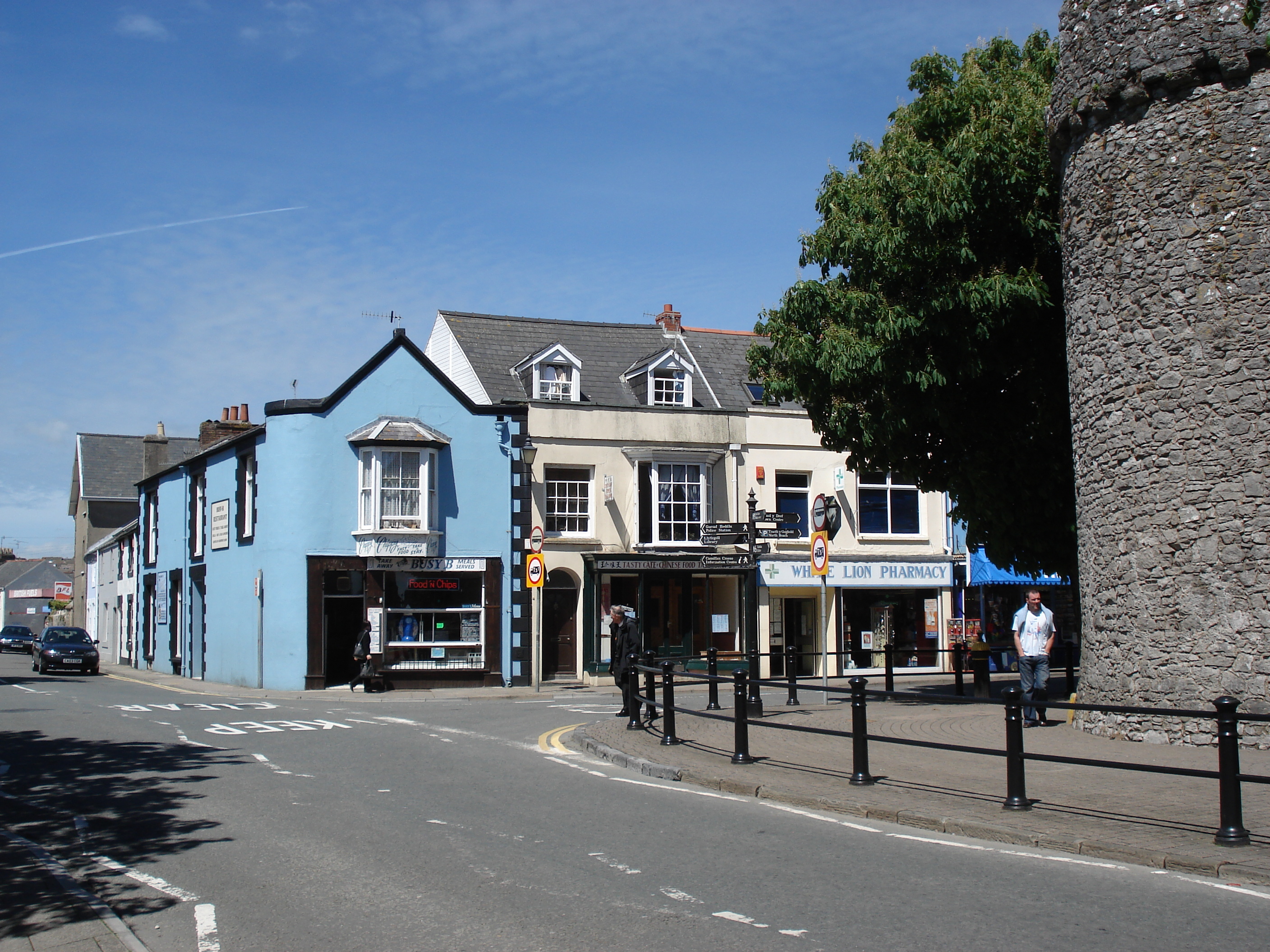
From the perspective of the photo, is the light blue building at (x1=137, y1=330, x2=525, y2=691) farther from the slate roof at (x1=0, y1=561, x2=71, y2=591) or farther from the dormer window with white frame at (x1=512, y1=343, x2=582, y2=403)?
the slate roof at (x1=0, y1=561, x2=71, y2=591)

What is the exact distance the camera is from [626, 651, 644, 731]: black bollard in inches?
604

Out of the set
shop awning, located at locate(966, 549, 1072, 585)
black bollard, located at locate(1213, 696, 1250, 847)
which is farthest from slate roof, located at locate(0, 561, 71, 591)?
black bollard, located at locate(1213, 696, 1250, 847)

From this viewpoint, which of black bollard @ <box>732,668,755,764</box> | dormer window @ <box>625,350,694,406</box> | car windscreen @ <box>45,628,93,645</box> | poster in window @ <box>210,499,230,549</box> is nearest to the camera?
black bollard @ <box>732,668,755,764</box>

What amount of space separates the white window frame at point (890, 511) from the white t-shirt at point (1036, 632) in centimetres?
A: 1616

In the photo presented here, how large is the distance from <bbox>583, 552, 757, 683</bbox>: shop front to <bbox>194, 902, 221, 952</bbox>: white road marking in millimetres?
21917

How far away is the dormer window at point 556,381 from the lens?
1203 inches

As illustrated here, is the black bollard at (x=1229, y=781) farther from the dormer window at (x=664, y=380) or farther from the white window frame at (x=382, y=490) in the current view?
the dormer window at (x=664, y=380)

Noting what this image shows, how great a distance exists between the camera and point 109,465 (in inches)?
2442

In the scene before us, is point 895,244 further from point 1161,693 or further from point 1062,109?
point 1161,693

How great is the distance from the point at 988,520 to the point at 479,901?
14.0 m

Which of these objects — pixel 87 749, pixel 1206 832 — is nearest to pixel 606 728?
pixel 87 749

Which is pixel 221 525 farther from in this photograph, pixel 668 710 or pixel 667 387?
pixel 668 710

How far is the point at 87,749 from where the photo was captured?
541 inches

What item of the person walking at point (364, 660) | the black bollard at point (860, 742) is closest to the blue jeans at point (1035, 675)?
the black bollard at point (860, 742)
